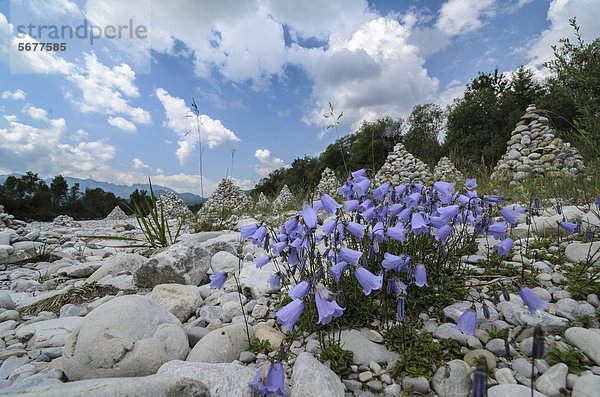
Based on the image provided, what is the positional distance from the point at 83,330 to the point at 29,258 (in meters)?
6.46

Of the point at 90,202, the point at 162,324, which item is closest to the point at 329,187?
the point at 162,324

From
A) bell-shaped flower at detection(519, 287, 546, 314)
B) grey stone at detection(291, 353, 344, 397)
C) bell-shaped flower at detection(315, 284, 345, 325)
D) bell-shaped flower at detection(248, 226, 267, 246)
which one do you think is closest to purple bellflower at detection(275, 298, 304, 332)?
bell-shaped flower at detection(315, 284, 345, 325)

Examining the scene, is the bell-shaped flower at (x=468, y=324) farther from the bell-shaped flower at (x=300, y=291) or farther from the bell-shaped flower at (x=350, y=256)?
the bell-shaped flower at (x=300, y=291)

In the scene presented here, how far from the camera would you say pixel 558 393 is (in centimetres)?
155

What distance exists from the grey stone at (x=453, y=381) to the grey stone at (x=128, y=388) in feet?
4.49

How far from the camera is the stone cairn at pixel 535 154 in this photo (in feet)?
33.0

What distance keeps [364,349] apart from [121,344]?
1.73m

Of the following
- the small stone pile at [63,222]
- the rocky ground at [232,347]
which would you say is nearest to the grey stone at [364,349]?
the rocky ground at [232,347]

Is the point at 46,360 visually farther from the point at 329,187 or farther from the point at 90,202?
the point at 90,202

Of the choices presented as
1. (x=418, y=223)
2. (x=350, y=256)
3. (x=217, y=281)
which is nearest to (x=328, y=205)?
(x=350, y=256)

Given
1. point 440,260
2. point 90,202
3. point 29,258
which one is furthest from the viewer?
point 90,202

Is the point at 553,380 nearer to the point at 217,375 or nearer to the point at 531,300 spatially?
the point at 531,300

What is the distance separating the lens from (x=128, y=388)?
4.51ft

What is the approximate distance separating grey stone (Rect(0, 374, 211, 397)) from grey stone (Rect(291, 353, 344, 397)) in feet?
1.67
